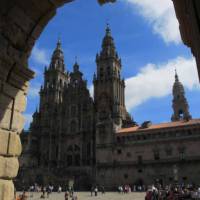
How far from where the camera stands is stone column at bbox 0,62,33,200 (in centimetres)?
588

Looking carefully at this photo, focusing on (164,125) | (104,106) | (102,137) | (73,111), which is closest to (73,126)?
(73,111)

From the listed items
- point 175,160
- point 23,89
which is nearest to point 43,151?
point 175,160

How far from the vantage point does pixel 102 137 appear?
53062 millimetres

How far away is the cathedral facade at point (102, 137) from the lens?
153ft

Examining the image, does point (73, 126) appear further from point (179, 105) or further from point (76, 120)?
point (179, 105)

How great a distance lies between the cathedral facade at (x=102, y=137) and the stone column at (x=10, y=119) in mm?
37209

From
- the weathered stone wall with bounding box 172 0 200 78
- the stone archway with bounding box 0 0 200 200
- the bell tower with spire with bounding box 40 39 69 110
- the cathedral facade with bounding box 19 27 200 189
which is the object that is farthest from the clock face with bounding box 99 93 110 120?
the weathered stone wall with bounding box 172 0 200 78

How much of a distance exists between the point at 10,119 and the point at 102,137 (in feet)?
155

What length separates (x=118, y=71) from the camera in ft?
209

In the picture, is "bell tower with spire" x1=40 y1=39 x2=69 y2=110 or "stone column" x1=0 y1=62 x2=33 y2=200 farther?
"bell tower with spire" x1=40 y1=39 x2=69 y2=110

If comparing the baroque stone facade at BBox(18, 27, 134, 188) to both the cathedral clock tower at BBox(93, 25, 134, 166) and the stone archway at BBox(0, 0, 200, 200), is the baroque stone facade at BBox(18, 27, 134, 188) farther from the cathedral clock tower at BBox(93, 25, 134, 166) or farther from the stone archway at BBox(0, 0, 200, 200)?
the stone archway at BBox(0, 0, 200, 200)

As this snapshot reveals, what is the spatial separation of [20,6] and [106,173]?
45783 millimetres

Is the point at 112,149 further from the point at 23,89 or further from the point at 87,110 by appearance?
the point at 23,89

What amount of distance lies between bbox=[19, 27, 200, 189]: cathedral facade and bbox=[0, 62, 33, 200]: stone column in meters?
37.2
